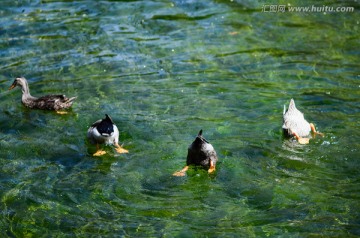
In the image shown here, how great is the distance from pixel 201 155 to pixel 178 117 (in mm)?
2477

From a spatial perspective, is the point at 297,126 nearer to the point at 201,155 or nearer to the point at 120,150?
the point at 201,155

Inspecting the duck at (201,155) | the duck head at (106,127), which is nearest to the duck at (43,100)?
the duck head at (106,127)

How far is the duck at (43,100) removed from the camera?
513 inches

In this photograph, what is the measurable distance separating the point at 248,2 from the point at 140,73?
19.3 ft

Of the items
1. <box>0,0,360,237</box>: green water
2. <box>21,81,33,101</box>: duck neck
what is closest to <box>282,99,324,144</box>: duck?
<box>0,0,360,237</box>: green water

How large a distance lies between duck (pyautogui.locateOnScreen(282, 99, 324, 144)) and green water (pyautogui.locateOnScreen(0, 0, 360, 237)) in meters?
0.23

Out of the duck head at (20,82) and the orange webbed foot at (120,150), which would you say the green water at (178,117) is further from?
the duck head at (20,82)

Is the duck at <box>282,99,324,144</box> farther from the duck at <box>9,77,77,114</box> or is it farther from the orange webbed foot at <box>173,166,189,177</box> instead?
the duck at <box>9,77,77,114</box>

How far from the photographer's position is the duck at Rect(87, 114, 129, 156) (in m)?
11.2

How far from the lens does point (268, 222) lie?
8812mm

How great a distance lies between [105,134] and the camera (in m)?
11.2

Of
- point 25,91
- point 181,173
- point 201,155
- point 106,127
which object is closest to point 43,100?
point 25,91

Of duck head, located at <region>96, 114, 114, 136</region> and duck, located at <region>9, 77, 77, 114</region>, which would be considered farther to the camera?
duck, located at <region>9, 77, 77, 114</region>

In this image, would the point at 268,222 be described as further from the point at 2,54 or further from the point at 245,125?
the point at 2,54
